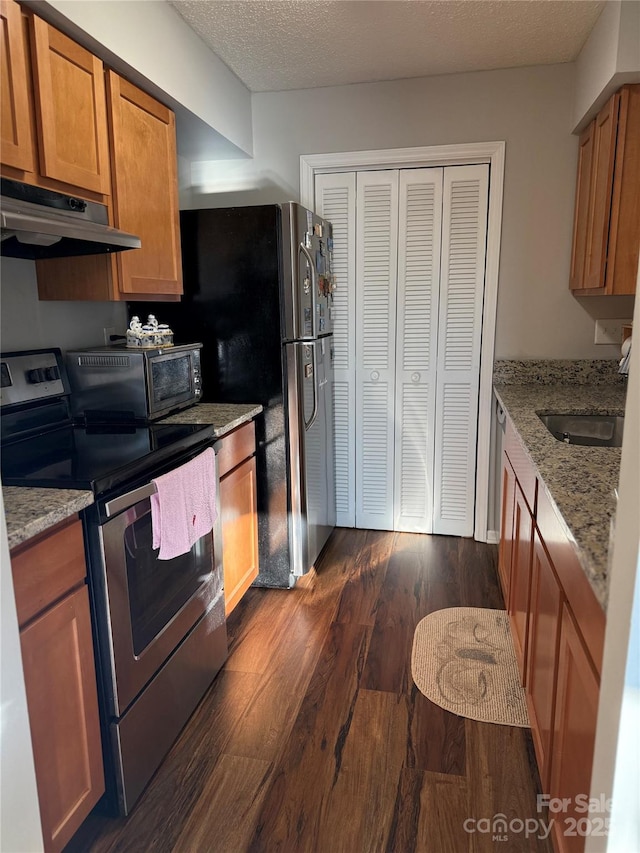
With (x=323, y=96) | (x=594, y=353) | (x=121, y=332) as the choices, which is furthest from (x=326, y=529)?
(x=323, y=96)

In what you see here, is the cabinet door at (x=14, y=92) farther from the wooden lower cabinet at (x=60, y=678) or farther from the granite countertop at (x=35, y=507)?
the wooden lower cabinet at (x=60, y=678)

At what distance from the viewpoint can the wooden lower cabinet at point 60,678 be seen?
1.25m

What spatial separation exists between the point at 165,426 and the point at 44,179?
855mm

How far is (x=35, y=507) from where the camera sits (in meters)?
1.31

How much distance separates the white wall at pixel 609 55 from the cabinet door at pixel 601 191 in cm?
7

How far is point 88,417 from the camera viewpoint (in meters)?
2.21

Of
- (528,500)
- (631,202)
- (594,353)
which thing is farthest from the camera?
(594,353)

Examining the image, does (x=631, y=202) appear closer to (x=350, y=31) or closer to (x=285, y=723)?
(x=350, y=31)

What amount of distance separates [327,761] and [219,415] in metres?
1.30

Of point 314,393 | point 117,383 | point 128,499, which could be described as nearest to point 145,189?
point 117,383

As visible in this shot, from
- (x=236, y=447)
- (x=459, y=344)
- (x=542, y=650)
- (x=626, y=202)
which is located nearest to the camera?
(x=542, y=650)

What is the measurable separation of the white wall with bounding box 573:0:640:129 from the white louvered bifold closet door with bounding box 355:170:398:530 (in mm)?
986

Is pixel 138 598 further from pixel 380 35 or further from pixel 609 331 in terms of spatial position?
pixel 609 331

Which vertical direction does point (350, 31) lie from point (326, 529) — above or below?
above
